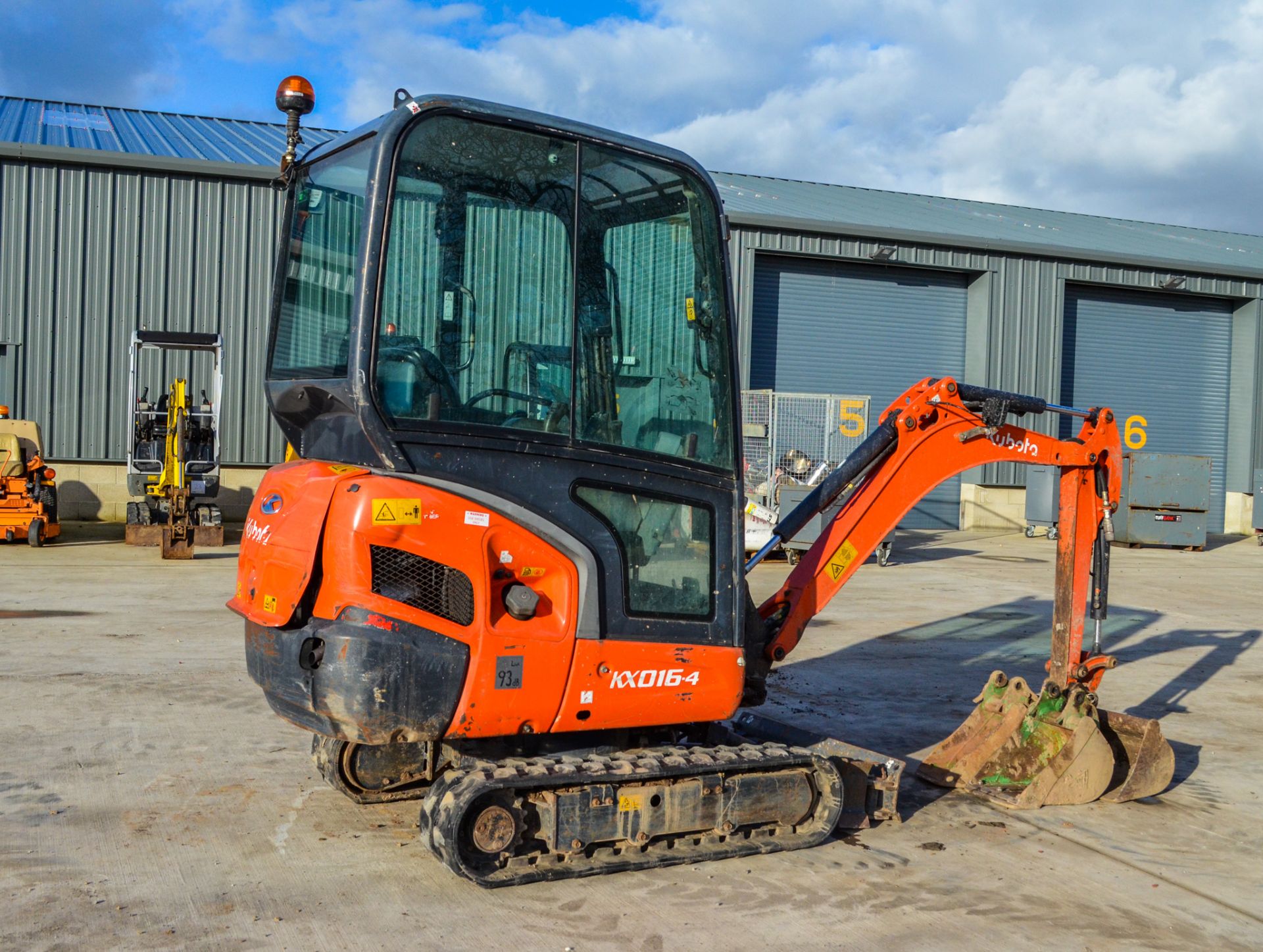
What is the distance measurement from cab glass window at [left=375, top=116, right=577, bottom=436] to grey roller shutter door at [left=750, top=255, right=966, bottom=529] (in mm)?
20679

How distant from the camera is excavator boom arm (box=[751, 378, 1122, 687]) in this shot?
A: 609 cm

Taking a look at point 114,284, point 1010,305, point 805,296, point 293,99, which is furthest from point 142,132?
point 293,99

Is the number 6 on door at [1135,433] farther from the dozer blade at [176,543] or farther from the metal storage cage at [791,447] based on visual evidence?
the dozer blade at [176,543]

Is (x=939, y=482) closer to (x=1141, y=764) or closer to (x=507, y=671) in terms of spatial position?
(x=1141, y=764)

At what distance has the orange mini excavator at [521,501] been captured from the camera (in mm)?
4469

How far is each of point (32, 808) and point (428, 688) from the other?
95.8 inches

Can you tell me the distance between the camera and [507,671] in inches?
Answer: 181

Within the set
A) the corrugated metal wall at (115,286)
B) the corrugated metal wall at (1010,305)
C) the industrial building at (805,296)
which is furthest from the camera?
the corrugated metal wall at (1010,305)

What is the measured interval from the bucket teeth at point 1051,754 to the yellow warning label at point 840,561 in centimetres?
120

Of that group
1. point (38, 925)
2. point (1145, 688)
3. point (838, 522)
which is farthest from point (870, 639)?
point (38, 925)

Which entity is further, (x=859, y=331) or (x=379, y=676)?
(x=859, y=331)

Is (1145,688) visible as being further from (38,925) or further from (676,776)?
(38,925)

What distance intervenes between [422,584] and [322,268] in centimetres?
147

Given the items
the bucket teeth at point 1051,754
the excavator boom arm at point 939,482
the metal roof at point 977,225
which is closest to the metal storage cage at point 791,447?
the metal roof at point 977,225
